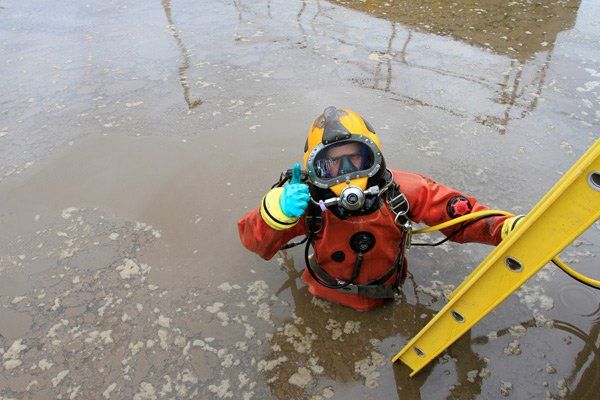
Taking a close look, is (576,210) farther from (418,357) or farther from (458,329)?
(418,357)

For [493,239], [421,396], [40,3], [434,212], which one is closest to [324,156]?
[434,212]

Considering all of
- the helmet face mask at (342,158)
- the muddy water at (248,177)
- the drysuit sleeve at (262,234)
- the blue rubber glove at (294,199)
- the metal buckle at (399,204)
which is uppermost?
the helmet face mask at (342,158)

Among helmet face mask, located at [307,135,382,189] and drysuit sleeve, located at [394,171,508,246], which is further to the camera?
drysuit sleeve, located at [394,171,508,246]

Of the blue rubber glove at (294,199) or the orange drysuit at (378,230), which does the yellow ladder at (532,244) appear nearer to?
the orange drysuit at (378,230)

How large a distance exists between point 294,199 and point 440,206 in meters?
0.77

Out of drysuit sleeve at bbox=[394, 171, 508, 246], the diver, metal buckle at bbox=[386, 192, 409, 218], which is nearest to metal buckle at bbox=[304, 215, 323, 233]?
the diver

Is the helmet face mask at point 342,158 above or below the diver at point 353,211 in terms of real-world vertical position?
above

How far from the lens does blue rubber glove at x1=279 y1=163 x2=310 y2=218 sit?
1859 mm

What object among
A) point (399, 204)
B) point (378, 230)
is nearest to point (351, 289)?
point (378, 230)

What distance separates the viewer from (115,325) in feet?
7.92

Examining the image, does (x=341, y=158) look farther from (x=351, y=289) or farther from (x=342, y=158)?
(x=351, y=289)

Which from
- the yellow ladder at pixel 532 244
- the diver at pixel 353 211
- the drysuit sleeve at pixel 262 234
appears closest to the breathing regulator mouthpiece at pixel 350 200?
the diver at pixel 353 211

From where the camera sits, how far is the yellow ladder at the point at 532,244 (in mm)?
1114

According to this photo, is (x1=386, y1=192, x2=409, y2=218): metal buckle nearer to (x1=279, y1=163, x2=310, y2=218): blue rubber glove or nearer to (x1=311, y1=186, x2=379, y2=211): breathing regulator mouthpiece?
(x1=311, y1=186, x2=379, y2=211): breathing regulator mouthpiece
